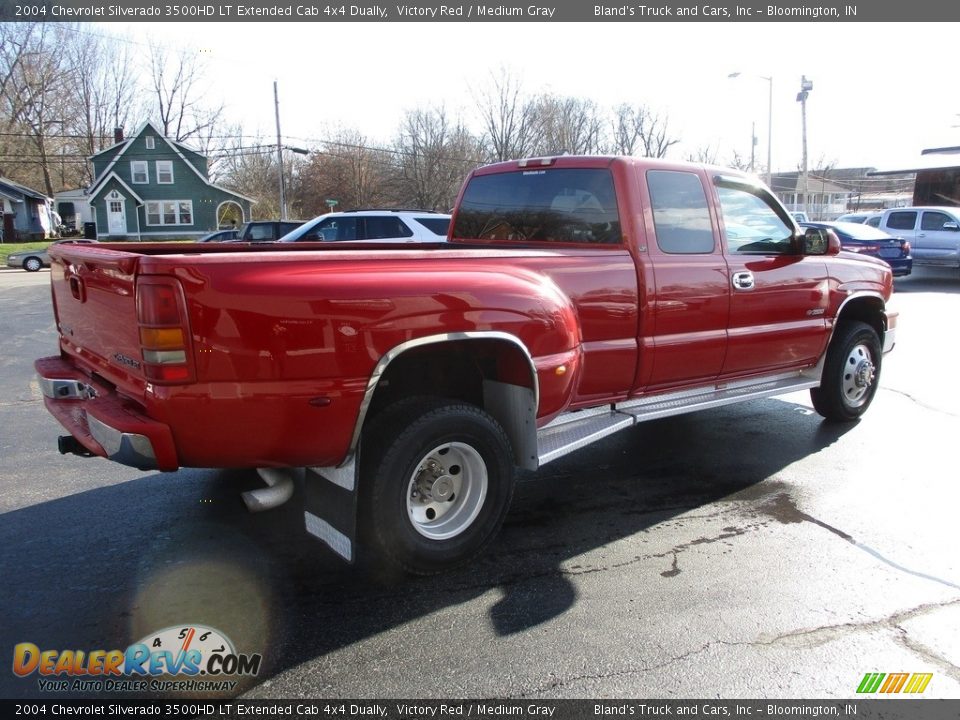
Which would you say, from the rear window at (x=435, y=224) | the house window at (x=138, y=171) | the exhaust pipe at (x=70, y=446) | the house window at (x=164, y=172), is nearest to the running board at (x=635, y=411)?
the exhaust pipe at (x=70, y=446)

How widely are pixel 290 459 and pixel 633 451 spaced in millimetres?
3184

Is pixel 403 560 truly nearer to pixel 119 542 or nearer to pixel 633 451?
pixel 119 542

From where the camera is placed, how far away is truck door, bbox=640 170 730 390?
4.34 metres

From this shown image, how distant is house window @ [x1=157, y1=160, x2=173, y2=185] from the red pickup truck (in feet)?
148

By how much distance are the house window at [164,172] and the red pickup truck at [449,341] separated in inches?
1780

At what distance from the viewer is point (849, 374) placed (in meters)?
5.90

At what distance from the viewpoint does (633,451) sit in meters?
5.45

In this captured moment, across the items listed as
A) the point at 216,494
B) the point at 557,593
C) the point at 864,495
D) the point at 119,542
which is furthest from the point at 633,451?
the point at 119,542

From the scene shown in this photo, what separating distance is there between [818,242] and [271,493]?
430 centimetres

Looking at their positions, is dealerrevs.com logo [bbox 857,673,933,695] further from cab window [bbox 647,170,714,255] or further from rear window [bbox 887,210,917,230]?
rear window [bbox 887,210,917,230]

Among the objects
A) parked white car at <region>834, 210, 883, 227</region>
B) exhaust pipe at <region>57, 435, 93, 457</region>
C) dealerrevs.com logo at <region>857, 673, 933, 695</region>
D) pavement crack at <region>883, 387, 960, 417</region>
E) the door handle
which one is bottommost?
pavement crack at <region>883, 387, 960, 417</region>

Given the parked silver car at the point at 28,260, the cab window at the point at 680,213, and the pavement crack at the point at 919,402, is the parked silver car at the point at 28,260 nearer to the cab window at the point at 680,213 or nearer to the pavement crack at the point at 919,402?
the cab window at the point at 680,213

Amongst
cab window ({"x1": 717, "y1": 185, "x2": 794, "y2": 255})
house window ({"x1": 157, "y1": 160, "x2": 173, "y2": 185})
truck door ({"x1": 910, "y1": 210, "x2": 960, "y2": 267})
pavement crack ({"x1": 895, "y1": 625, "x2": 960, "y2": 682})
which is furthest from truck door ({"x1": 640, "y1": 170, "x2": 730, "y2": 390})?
house window ({"x1": 157, "y1": 160, "x2": 173, "y2": 185})

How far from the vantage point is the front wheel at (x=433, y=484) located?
318 centimetres
